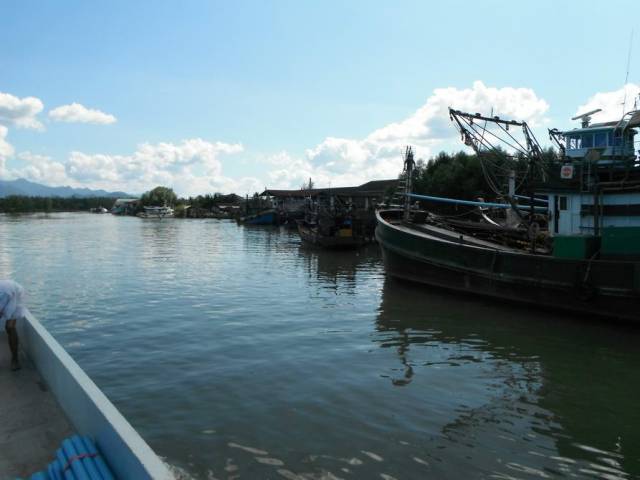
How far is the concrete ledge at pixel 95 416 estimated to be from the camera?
11.6 feet

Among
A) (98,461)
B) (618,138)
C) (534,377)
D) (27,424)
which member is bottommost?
(534,377)

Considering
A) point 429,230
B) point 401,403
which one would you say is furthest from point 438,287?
point 401,403

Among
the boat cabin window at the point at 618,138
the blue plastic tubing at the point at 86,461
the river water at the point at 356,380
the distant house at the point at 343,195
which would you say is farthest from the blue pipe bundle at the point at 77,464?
the distant house at the point at 343,195

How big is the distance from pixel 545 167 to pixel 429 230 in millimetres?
4971

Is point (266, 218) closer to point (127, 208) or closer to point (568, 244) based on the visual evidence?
point (568, 244)

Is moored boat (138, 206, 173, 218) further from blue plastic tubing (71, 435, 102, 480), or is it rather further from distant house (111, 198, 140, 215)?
blue plastic tubing (71, 435, 102, 480)

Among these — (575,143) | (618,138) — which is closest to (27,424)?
(618,138)

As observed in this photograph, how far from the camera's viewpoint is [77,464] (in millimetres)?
3975

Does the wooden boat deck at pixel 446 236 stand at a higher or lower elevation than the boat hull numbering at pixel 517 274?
higher

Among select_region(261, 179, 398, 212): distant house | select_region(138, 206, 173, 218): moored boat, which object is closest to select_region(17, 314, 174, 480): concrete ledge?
select_region(261, 179, 398, 212): distant house

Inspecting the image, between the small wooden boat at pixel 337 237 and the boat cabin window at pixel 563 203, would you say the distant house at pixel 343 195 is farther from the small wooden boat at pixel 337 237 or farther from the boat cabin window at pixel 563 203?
the boat cabin window at pixel 563 203

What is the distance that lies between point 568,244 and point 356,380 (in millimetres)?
8247

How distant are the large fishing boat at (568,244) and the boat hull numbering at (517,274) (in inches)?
0.9

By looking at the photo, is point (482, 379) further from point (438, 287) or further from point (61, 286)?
point (61, 286)
